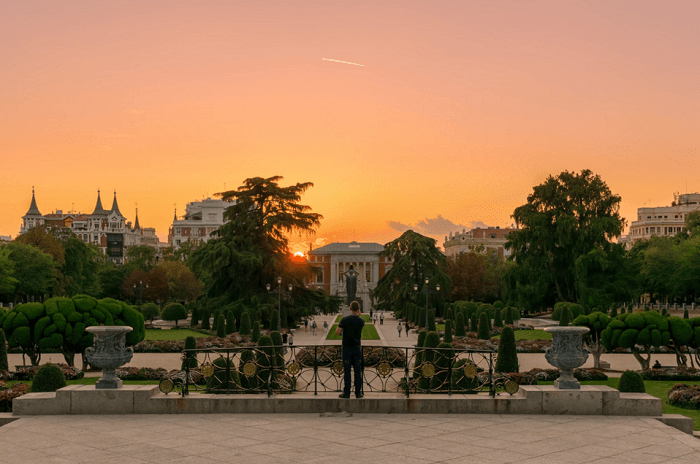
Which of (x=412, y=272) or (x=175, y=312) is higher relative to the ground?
(x=412, y=272)

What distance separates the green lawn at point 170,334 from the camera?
42.3 m

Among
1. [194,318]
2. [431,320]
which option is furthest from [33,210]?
[431,320]

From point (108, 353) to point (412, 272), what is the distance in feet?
169

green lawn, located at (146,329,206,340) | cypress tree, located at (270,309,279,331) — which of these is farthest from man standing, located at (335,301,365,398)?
cypress tree, located at (270,309,279,331)

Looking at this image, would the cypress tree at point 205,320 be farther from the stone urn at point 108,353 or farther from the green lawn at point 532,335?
the stone urn at point 108,353

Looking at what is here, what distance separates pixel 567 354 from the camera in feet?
39.7

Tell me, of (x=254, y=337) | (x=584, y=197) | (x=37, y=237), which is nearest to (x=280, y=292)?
(x=254, y=337)

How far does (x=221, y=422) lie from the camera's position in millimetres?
11266

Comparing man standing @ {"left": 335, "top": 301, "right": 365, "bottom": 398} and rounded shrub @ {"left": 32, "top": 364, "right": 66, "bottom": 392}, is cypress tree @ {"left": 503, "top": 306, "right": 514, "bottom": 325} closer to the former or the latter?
rounded shrub @ {"left": 32, "top": 364, "right": 66, "bottom": 392}

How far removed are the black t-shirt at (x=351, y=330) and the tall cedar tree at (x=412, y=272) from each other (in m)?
48.1

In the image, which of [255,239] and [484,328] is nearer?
[484,328]

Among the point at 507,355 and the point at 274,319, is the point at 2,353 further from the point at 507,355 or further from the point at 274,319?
the point at 274,319

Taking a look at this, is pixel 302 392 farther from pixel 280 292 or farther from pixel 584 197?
pixel 584 197

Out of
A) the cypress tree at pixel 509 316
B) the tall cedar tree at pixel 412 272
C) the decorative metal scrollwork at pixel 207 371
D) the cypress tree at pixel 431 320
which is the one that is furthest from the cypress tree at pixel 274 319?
the decorative metal scrollwork at pixel 207 371
